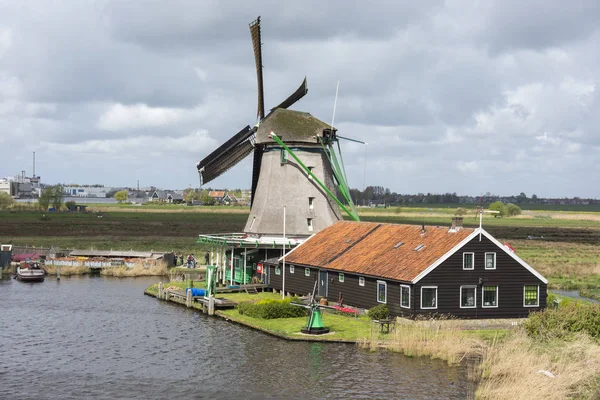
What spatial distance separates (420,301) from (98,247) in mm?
58206

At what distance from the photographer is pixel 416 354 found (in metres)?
34.8

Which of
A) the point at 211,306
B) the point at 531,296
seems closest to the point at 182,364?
the point at 211,306

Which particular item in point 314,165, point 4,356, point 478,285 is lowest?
A: point 4,356

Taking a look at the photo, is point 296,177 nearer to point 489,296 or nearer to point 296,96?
point 296,96

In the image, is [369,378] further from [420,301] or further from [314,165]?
[314,165]

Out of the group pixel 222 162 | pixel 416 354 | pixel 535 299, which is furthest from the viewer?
pixel 222 162

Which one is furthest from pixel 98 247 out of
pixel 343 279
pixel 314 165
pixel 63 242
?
pixel 343 279

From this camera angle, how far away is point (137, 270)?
6869 cm

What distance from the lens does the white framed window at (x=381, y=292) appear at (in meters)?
41.6

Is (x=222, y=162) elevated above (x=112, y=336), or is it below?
above

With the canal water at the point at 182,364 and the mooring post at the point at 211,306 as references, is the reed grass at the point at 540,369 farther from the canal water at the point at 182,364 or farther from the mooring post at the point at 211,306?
the mooring post at the point at 211,306

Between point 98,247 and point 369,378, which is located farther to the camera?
point 98,247

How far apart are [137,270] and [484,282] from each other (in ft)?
118

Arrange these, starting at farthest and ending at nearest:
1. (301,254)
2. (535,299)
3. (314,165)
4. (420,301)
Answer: (314,165)
(301,254)
(535,299)
(420,301)
